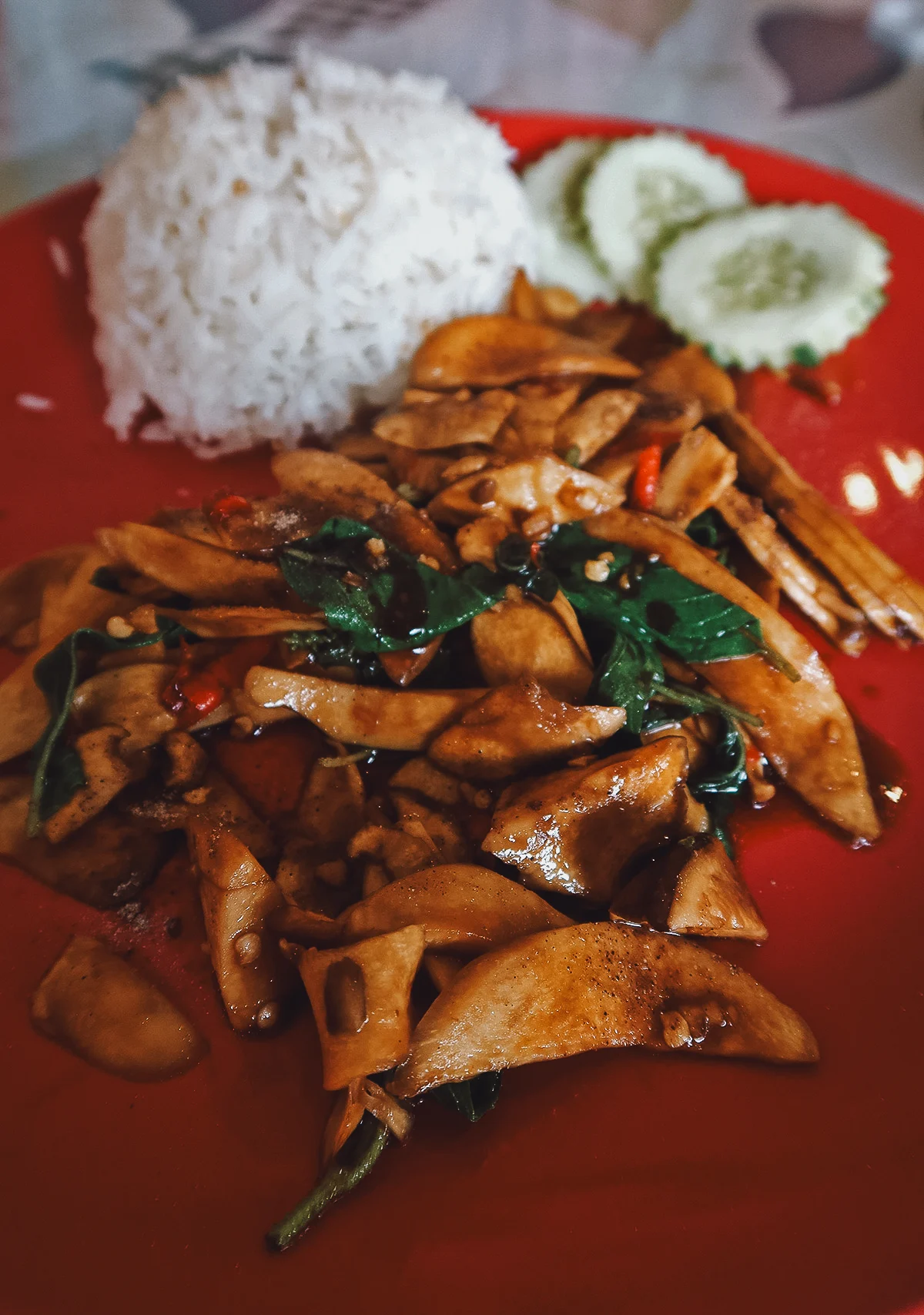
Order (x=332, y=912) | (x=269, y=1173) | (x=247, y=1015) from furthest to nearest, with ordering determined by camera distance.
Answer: (x=332, y=912) → (x=247, y=1015) → (x=269, y=1173)

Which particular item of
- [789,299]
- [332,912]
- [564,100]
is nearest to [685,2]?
[564,100]

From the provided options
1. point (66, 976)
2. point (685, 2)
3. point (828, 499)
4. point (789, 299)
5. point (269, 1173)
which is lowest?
point (269, 1173)

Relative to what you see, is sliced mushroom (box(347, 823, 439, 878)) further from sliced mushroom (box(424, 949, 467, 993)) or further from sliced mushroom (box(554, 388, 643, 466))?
sliced mushroom (box(554, 388, 643, 466))

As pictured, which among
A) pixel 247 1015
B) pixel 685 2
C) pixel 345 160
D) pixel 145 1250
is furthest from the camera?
pixel 685 2

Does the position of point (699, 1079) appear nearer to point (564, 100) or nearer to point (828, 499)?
point (828, 499)

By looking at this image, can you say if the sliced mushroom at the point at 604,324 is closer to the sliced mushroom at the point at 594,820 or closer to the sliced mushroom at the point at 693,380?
the sliced mushroom at the point at 693,380

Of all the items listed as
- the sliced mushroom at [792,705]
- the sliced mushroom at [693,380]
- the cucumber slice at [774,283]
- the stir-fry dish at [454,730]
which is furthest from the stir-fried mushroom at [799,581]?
the cucumber slice at [774,283]
